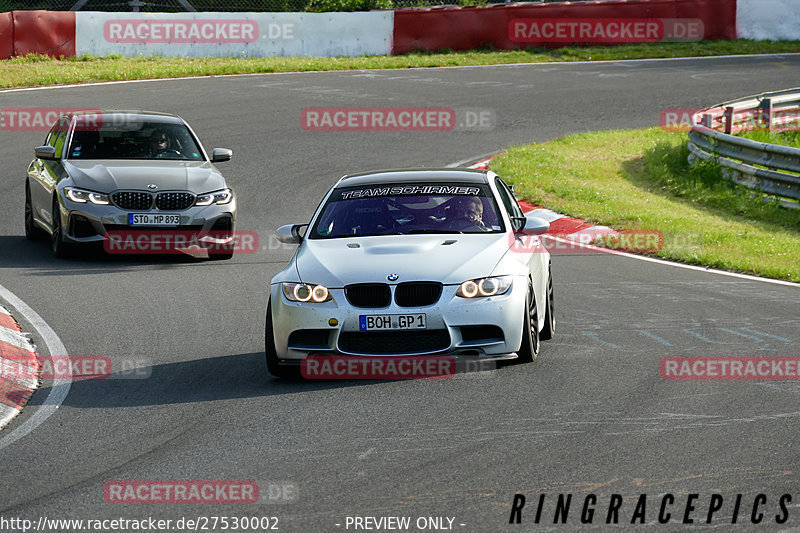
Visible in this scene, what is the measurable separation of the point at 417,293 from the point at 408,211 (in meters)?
1.37

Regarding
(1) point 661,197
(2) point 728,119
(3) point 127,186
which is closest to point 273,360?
(3) point 127,186

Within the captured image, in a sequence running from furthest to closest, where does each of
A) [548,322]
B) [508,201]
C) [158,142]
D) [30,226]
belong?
[30,226] → [158,142] → [508,201] → [548,322]

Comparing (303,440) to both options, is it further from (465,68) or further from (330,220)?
(465,68)

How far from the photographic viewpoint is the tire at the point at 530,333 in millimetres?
8758

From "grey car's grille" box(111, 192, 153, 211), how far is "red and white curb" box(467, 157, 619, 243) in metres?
4.89

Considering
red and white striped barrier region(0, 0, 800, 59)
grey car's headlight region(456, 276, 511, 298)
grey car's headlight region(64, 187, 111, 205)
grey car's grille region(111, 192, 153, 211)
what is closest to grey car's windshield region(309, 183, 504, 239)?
grey car's headlight region(456, 276, 511, 298)

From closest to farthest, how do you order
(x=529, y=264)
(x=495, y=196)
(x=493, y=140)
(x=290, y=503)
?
1. (x=290, y=503)
2. (x=529, y=264)
3. (x=495, y=196)
4. (x=493, y=140)

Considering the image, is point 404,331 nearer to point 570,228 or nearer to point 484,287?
point 484,287

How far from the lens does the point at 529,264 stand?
9.14 m

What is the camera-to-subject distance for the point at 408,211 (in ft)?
31.7

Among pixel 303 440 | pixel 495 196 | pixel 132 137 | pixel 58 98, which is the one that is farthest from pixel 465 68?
pixel 303 440

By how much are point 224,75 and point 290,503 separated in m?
26.0

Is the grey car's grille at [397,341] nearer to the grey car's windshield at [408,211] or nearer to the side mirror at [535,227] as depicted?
the grey car's windshield at [408,211]

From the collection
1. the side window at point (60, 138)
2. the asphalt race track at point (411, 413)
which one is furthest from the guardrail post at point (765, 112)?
the side window at point (60, 138)
